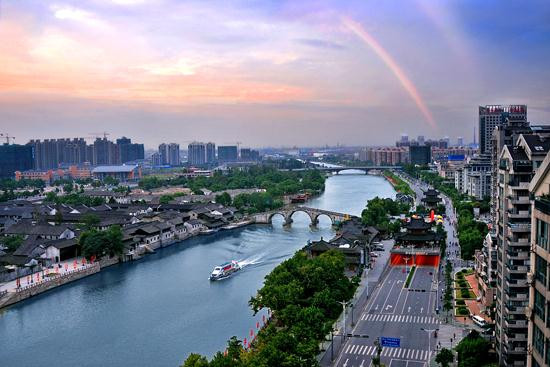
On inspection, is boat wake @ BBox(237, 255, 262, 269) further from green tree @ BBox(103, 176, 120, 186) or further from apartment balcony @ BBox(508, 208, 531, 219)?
green tree @ BBox(103, 176, 120, 186)

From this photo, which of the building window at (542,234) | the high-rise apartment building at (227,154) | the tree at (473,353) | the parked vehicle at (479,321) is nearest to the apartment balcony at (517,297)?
the tree at (473,353)

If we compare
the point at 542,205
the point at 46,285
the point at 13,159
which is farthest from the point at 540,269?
the point at 13,159

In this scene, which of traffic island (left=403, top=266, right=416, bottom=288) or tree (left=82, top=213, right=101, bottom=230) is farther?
tree (left=82, top=213, right=101, bottom=230)

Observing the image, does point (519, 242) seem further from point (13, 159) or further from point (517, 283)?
point (13, 159)

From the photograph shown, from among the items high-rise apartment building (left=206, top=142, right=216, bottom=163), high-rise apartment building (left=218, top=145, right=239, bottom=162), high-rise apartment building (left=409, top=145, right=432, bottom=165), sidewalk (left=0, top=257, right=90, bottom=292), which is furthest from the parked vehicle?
high-rise apartment building (left=218, top=145, right=239, bottom=162)

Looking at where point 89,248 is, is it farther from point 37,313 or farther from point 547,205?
point 547,205

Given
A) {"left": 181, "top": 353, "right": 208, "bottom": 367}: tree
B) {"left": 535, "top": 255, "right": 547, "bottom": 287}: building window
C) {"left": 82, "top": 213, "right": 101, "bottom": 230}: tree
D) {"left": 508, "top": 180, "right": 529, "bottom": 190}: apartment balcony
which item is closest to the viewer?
{"left": 535, "top": 255, "right": 547, "bottom": 287}: building window

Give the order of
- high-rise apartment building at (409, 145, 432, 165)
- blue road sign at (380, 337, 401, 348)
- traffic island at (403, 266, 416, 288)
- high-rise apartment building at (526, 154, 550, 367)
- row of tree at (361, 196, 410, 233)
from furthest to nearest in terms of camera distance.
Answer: high-rise apartment building at (409, 145, 432, 165) < row of tree at (361, 196, 410, 233) < traffic island at (403, 266, 416, 288) < blue road sign at (380, 337, 401, 348) < high-rise apartment building at (526, 154, 550, 367)
